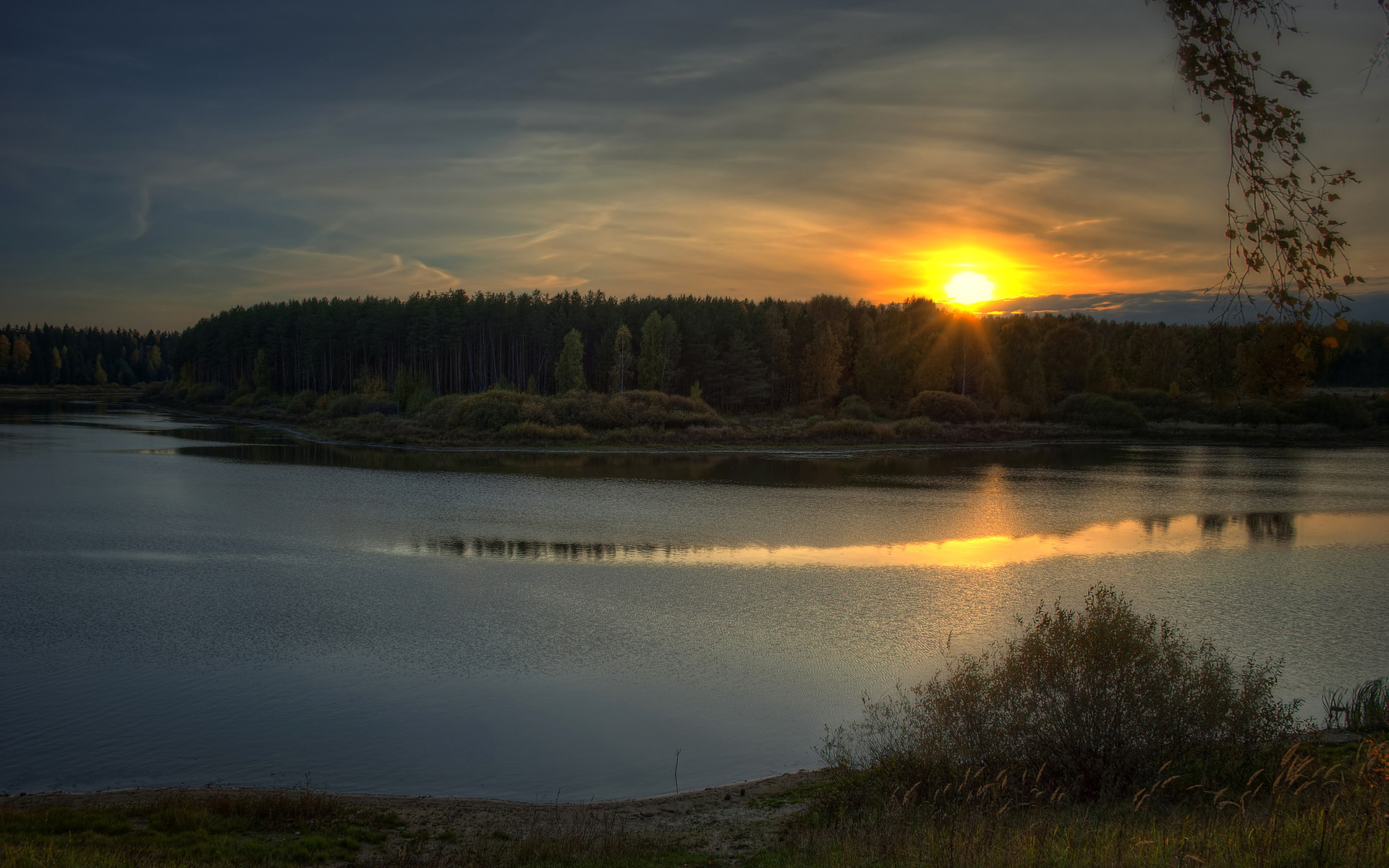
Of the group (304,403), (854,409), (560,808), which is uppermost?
(304,403)

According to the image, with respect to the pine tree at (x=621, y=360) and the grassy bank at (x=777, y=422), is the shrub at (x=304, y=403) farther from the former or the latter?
the pine tree at (x=621, y=360)

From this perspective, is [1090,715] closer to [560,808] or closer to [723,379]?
[560,808]

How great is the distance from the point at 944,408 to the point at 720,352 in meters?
23.8

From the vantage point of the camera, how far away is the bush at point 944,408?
8094 centimetres

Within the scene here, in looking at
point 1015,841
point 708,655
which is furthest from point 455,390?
point 1015,841

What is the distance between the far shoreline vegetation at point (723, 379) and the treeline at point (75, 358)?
55.7m

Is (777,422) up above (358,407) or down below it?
below

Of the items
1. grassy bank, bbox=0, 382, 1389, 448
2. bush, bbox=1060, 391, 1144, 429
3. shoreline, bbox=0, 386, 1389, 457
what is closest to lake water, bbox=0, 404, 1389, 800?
shoreline, bbox=0, 386, 1389, 457

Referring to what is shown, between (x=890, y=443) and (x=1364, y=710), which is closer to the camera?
(x=1364, y=710)

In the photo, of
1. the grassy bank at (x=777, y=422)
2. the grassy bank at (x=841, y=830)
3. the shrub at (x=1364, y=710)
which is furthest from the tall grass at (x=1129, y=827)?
the grassy bank at (x=777, y=422)

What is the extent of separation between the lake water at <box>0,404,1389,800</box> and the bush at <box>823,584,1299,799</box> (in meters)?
2.50

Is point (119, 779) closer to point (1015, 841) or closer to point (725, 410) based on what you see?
point (1015, 841)

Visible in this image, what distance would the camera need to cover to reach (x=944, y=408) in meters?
81.6

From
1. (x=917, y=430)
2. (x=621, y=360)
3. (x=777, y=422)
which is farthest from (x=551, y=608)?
(x=621, y=360)
